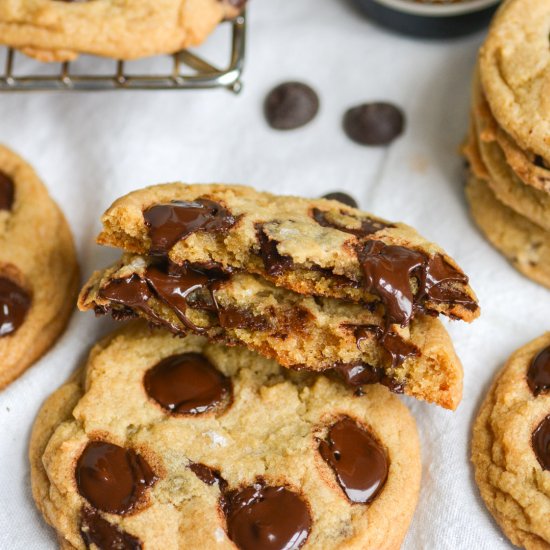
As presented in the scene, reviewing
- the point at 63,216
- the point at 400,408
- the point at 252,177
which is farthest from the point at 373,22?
the point at 400,408

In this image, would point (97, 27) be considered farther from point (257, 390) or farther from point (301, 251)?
point (257, 390)

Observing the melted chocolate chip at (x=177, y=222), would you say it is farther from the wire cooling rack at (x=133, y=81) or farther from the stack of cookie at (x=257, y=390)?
the wire cooling rack at (x=133, y=81)

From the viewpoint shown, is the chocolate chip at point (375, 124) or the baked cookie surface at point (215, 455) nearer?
the baked cookie surface at point (215, 455)

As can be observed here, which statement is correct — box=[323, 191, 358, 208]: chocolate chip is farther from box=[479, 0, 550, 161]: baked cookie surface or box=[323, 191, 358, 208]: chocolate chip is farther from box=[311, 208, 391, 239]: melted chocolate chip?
box=[479, 0, 550, 161]: baked cookie surface

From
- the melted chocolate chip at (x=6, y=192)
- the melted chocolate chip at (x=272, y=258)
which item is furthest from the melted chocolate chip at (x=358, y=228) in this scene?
the melted chocolate chip at (x=6, y=192)

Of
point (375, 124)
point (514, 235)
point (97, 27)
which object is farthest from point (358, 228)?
point (97, 27)

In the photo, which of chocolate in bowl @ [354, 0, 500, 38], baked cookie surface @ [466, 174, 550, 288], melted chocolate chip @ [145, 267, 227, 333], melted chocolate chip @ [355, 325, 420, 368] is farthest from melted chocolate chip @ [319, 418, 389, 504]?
chocolate in bowl @ [354, 0, 500, 38]
